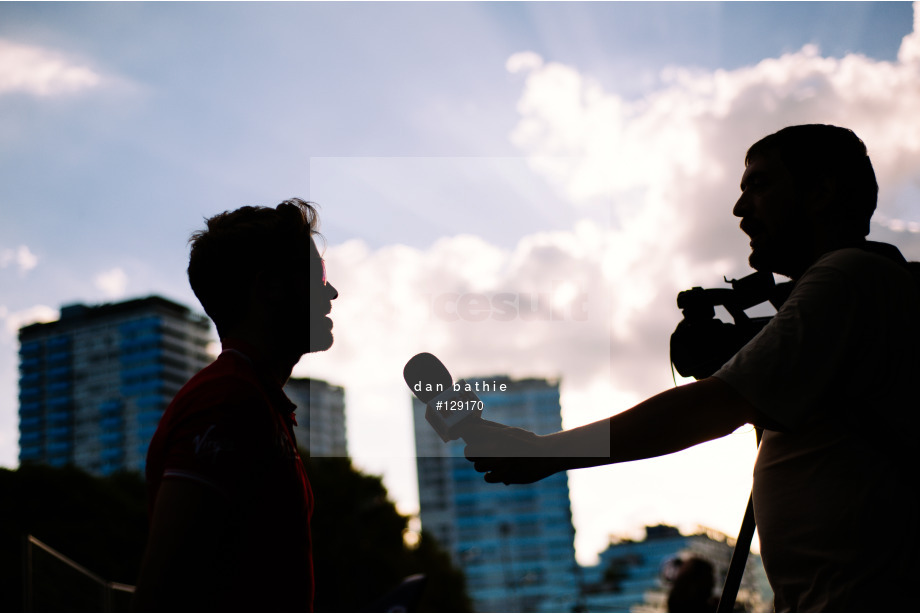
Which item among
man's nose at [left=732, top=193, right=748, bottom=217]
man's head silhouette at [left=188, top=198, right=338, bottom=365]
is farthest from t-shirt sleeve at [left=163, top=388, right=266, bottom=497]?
man's nose at [left=732, top=193, right=748, bottom=217]

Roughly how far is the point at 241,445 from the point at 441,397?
545 mm

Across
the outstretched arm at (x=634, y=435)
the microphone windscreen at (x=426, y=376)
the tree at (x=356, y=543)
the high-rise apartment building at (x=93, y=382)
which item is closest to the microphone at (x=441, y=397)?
the microphone windscreen at (x=426, y=376)

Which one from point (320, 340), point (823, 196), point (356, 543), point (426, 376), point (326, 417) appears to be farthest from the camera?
point (326, 417)

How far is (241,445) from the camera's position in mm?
2039

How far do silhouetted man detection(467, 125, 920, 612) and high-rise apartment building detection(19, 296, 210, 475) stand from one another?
115 meters

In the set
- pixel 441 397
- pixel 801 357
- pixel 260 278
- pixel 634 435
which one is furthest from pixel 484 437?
pixel 260 278

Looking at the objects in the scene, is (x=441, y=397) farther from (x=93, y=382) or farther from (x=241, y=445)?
(x=93, y=382)

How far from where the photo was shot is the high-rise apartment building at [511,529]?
159500 millimetres

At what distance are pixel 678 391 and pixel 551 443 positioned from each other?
328mm

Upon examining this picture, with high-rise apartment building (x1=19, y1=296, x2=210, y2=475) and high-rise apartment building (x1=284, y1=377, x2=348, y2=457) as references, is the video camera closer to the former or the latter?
high-rise apartment building (x1=19, y1=296, x2=210, y2=475)

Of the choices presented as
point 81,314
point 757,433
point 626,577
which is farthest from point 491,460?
point 626,577

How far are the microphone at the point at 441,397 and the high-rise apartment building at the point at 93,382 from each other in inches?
4505

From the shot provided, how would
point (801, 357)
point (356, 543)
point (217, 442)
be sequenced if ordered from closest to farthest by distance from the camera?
point (801, 357) → point (217, 442) → point (356, 543)

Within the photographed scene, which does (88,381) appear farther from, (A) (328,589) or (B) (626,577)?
(B) (626,577)
